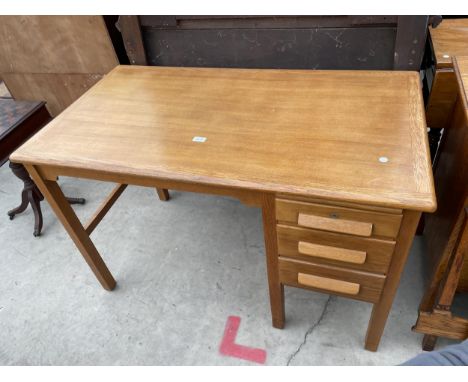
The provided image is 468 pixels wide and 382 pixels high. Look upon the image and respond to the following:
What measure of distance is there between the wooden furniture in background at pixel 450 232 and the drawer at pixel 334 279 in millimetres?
251

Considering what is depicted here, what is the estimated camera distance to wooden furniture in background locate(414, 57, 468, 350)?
1055mm

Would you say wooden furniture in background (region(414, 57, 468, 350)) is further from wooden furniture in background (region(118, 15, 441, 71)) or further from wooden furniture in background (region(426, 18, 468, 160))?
wooden furniture in background (region(118, 15, 441, 71))

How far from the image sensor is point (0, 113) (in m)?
1.96

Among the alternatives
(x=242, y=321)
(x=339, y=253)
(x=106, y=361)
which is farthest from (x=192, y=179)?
(x=106, y=361)

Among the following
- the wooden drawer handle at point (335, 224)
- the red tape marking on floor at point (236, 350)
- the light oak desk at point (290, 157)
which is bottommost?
the red tape marking on floor at point (236, 350)

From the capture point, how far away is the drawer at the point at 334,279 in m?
1.09

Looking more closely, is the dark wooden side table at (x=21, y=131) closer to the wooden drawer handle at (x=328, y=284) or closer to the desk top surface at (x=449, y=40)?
the wooden drawer handle at (x=328, y=284)

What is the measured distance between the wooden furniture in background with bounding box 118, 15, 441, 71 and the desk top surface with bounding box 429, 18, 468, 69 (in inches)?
2.9

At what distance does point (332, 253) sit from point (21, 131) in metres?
1.72

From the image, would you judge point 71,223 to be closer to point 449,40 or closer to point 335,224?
point 335,224

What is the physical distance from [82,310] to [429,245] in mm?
1567

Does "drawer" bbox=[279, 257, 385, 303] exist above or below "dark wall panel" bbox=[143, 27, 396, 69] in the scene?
below

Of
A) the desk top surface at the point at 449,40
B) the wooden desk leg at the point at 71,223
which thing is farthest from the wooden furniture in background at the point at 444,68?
the wooden desk leg at the point at 71,223

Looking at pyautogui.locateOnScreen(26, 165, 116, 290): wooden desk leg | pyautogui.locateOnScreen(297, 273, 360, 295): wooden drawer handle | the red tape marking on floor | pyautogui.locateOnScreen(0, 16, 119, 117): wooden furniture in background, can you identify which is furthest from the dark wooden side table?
pyautogui.locateOnScreen(297, 273, 360, 295): wooden drawer handle
